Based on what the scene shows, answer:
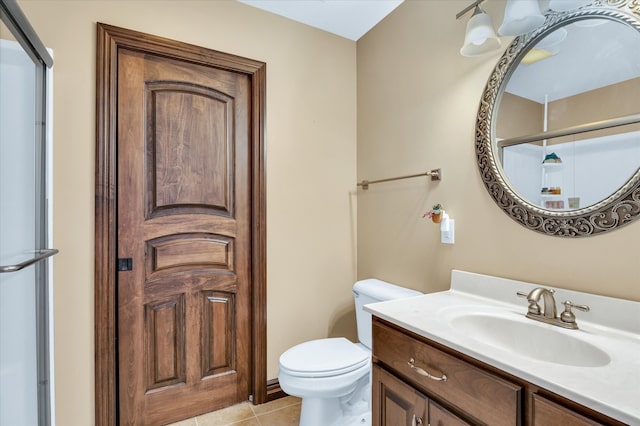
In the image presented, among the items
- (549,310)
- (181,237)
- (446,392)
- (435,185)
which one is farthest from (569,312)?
(181,237)

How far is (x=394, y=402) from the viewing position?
1.14 metres

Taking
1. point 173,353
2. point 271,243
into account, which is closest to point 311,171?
point 271,243

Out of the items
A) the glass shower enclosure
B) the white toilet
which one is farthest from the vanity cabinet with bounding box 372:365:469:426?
the glass shower enclosure

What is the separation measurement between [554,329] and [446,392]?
0.44 meters

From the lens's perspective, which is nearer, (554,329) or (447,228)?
(554,329)

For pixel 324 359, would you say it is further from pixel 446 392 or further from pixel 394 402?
pixel 446 392

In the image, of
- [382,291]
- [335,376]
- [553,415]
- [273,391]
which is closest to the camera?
[553,415]

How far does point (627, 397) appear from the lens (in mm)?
659

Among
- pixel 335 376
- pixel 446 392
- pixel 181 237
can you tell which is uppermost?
pixel 181 237

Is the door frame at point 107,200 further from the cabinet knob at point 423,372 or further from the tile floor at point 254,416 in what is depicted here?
the cabinet knob at point 423,372

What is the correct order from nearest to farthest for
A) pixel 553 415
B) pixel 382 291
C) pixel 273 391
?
pixel 553 415
pixel 382 291
pixel 273 391

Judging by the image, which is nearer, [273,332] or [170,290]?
[170,290]

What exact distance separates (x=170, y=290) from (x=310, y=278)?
2.87 feet

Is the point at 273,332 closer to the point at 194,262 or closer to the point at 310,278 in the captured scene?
the point at 310,278
